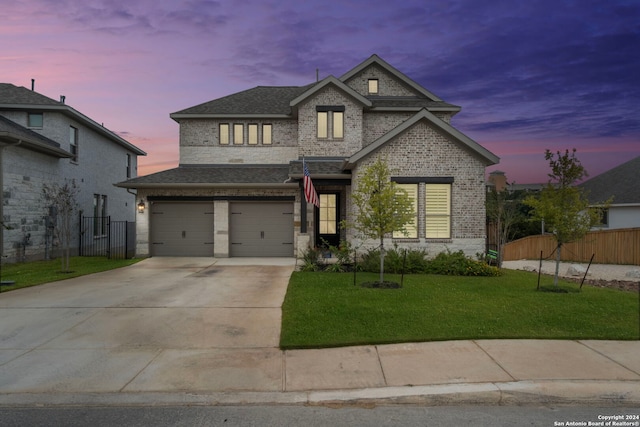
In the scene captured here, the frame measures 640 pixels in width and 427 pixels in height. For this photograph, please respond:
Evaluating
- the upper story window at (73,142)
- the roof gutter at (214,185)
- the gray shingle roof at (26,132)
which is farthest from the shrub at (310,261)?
the upper story window at (73,142)

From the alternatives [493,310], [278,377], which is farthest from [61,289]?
[493,310]

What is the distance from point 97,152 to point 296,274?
59.2 feet

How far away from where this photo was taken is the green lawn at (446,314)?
25.9ft

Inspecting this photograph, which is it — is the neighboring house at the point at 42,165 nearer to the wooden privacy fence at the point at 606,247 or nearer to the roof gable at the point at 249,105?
the roof gable at the point at 249,105

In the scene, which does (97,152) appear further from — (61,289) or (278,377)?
(278,377)

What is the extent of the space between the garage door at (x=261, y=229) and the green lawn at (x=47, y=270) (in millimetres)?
4422

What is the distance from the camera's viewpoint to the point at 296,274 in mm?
14812

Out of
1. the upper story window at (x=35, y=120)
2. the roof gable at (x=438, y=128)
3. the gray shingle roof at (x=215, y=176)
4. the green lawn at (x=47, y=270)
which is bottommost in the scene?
the green lawn at (x=47, y=270)

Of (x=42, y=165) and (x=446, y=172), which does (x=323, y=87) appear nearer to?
(x=446, y=172)

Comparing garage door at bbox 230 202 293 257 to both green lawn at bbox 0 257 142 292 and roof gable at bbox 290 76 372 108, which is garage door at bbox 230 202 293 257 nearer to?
green lawn at bbox 0 257 142 292

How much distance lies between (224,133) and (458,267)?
1305cm

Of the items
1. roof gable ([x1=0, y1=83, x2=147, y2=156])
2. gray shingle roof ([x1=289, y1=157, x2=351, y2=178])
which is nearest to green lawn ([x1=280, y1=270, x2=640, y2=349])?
gray shingle roof ([x1=289, y1=157, x2=351, y2=178])

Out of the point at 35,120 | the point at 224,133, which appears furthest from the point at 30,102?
the point at 224,133

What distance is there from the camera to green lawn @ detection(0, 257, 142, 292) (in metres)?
13.9
